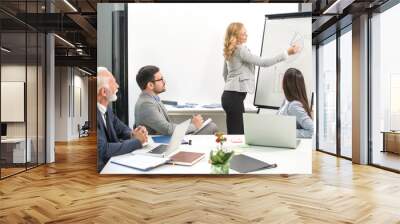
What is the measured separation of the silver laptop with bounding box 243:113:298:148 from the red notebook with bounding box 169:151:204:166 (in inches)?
32.6

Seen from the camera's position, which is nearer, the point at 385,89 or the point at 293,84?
the point at 293,84

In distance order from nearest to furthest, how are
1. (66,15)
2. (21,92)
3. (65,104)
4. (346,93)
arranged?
(21,92) → (66,15) → (346,93) → (65,104)

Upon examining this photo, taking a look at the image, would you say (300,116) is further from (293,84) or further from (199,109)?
(199,109)

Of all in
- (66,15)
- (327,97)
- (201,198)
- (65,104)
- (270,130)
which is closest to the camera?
(201,198)

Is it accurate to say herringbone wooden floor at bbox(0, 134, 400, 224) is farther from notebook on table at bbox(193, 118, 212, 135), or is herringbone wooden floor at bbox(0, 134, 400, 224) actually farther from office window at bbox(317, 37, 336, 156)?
office window at bbox(317, 37, 336, 156)

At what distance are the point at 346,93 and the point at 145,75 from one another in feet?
15.8

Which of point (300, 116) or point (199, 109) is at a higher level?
point (199, 109)

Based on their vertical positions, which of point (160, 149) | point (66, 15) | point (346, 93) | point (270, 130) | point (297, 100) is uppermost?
point (66, 15)

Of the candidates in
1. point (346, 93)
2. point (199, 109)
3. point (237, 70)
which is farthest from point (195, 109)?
point (346, 93)

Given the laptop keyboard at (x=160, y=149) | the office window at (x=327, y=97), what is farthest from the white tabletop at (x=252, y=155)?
the office window at (x=327, y=97)

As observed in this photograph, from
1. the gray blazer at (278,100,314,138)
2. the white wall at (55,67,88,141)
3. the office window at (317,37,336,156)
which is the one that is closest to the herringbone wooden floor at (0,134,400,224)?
the gray blazer at (278,100,314,138)

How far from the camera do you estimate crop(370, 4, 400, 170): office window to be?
6.44m

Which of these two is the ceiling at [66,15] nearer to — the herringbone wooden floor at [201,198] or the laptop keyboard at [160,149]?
the herringbone wooden floor at [201,198]

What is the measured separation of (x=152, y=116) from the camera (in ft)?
18.8
